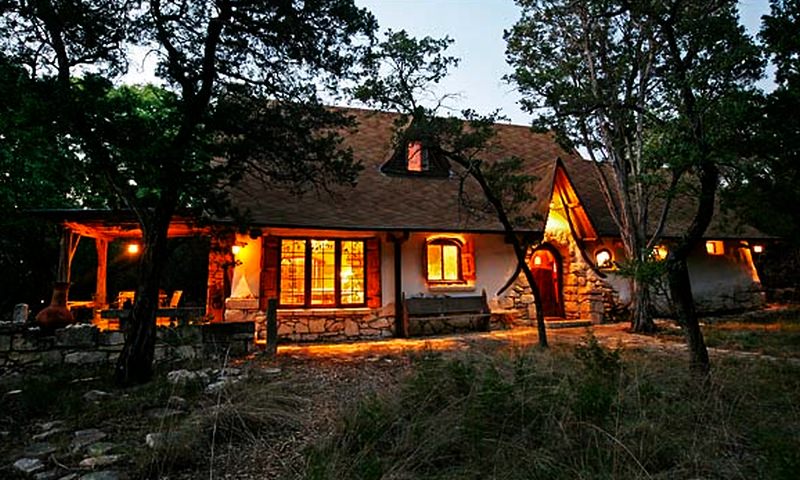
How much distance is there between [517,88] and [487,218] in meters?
3.90

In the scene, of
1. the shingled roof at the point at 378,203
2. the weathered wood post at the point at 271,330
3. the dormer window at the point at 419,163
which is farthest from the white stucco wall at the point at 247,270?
the dormer window at the point at 419,163

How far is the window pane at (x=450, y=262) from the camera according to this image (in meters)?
10.6

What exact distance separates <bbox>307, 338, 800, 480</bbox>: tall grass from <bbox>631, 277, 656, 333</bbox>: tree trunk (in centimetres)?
543

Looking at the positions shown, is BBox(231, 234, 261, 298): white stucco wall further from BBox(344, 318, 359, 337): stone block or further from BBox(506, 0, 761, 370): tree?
BBox(506, 0, 761, 370): tree

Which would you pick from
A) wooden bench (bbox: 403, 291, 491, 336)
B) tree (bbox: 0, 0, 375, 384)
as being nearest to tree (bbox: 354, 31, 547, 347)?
tree (bbox: 0, 0, 375, 384)

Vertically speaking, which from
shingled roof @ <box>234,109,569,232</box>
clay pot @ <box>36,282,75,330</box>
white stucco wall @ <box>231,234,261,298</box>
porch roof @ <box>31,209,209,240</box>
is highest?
shingled roof @ <box>234,109,569,232</box>

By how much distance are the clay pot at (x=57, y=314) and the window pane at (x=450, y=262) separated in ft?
24.9

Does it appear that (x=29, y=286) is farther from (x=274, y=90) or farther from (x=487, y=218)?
(x=487, y=218)

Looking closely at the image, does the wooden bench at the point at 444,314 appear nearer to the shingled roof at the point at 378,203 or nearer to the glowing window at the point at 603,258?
the shingled roof at the point at 378,203

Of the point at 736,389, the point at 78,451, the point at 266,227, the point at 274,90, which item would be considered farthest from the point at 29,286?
the point at 736,389

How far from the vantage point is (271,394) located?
439cm

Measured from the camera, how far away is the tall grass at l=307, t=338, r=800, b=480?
2607 millimetres

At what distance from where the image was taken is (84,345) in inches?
248

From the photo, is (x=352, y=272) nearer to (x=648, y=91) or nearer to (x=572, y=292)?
(x=572, y=292)
